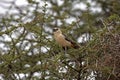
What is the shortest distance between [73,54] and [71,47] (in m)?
0.47

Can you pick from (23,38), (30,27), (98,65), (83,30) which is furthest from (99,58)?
(83,30)

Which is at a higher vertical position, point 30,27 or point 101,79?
point 30,27

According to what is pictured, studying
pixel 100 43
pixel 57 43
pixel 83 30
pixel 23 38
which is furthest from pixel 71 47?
pixel 83 30

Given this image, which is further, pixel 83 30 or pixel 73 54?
pixel 83 30

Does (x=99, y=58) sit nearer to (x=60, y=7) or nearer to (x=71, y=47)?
(x=71, y=47)

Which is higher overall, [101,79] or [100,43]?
[100,43]

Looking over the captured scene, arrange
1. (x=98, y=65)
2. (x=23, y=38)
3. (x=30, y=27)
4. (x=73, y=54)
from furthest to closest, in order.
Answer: (x=23, y=38) → (x=30, y=27) → (x=73, y=54) → (x=98, y=65)

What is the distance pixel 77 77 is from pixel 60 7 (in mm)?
7051

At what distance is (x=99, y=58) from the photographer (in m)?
7.52

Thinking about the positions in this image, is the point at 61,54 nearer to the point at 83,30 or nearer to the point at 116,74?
the point at 116,74

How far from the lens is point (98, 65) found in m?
7.36

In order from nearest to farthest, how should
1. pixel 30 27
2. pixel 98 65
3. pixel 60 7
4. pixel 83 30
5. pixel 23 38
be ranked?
pixel 98 65 < pixel 30 27 < pixel 23 38 < pixel 83 30 < pixel 60 7

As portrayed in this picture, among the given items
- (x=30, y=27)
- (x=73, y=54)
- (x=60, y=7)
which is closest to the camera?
(x=73, y=54)

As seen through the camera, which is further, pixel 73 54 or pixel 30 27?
pixel 30 27
